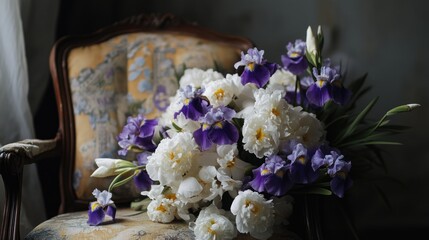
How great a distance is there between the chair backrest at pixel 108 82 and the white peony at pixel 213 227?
42 cm

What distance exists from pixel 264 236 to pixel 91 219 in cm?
39

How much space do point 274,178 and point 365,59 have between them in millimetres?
868

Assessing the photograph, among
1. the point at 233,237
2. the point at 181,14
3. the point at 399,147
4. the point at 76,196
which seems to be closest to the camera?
the point at 233,237

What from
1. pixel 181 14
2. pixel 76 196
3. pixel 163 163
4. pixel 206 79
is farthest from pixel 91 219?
pixel 181 14

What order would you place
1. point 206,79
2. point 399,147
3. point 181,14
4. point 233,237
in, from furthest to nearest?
point 181,14, point 399,147, point 206,79, point 233,237

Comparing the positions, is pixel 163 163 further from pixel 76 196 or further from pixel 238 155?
pixel 76 196

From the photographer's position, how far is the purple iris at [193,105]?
3.81 feet

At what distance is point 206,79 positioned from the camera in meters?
1.38

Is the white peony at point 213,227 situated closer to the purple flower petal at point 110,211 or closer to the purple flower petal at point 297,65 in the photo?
the purple flower petal at point 110,211

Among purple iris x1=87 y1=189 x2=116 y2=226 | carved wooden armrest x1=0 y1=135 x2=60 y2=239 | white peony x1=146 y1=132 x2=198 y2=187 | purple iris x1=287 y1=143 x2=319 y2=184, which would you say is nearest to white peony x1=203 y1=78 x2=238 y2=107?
white peony x1=146 y1=132 x2=198 y2=187

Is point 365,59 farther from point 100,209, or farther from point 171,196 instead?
point 100,209

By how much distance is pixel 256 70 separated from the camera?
3.98 ft

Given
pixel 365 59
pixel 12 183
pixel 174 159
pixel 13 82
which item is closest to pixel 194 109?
pixel 174 159

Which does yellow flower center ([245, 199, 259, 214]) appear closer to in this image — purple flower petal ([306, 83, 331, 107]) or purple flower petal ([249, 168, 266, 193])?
purple flower petal ([249, 168, 266, 193])
